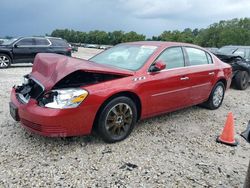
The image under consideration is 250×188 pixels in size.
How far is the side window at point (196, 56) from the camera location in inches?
219

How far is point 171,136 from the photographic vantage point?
4.68 m

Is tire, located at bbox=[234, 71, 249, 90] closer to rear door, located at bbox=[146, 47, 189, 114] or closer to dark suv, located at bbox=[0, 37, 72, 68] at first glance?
→ rear door, located at bbox=[146, 47, 189, 114]

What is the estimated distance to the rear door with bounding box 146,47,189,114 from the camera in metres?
4.63

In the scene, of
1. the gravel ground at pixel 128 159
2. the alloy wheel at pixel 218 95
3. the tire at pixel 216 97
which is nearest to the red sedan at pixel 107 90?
the gravel ground at pixel 128 159

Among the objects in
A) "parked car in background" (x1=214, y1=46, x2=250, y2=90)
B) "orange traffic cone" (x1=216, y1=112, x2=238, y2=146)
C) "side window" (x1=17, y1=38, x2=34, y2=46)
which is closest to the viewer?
"orange traffic cone" (x1=216, y1=112, x2=238, y2=146)

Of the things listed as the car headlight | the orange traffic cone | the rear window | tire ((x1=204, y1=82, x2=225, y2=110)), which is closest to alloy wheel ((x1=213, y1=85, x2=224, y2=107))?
tire ((x1=204, y1=82, x2=225, y2=110))

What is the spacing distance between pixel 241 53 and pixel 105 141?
26.3 feet

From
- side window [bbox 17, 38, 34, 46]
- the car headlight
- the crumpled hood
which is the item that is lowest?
the car headlight

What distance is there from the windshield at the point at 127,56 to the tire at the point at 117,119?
0.65 meters

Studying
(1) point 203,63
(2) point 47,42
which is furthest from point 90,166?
(2) point 47,42

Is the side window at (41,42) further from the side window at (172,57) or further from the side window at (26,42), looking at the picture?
the side window at (172,57)

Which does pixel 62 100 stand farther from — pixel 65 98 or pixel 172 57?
pixel 172 57

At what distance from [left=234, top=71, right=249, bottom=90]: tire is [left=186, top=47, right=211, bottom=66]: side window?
3.64 m

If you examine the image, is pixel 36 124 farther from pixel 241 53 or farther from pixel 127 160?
pixel 241 53
